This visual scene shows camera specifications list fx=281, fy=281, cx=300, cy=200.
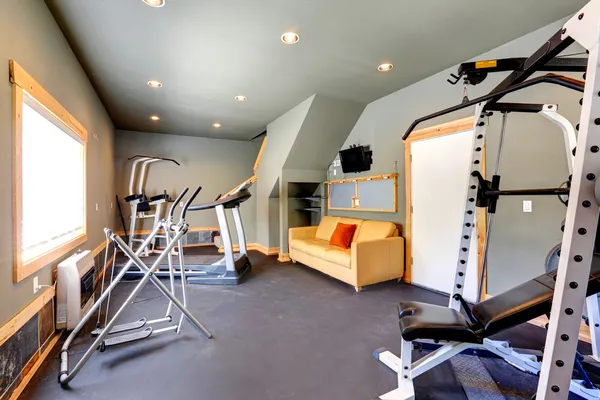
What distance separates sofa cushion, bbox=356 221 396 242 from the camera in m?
4.00

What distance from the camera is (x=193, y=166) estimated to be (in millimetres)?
6883

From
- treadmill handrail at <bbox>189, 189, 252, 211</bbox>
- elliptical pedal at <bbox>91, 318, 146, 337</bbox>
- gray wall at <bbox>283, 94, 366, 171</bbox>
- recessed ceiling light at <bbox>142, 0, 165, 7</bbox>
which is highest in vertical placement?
recessed ceiling light at <bbox>142, 0, 165, 7</bbox>

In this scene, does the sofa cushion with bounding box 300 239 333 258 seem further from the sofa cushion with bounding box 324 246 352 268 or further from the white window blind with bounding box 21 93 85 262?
the white window blind with bounding box 21 93 85 262

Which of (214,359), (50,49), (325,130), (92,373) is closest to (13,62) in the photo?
(50,49)

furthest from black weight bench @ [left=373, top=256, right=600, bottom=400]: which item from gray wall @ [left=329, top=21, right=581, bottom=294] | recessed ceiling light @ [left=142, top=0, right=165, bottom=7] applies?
recessed ceiling light @ [left=142, top=0, right=165, bottom=7]

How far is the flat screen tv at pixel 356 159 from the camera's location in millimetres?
4590

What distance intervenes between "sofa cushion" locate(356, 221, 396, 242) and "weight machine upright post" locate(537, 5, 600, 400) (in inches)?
109

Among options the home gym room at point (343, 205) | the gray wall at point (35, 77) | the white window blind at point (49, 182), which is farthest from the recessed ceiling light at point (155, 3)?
the white window blind at point (49, 182)

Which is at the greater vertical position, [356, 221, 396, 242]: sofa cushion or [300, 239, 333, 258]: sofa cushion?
[356, 221, 396, 242]: sofa cushion

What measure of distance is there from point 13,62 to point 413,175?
3.98m

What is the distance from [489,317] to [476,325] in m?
0.09

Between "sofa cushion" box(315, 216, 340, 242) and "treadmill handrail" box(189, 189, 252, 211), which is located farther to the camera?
"sofa cushion" box(315, 216, 340, 242)

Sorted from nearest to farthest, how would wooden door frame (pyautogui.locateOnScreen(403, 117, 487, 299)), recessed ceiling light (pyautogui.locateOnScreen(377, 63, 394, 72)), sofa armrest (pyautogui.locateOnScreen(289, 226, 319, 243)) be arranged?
wooden door frame (pyautogui.locateOnScreen(403, 117, 487, 299)), recessed ceiling light (pyautogui.locateOnScreen(377, 63, 394, 72)), sofa armrest (pyautogui.locateOnScreen(289, 226, 319, 243))

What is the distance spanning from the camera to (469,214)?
2.04m
